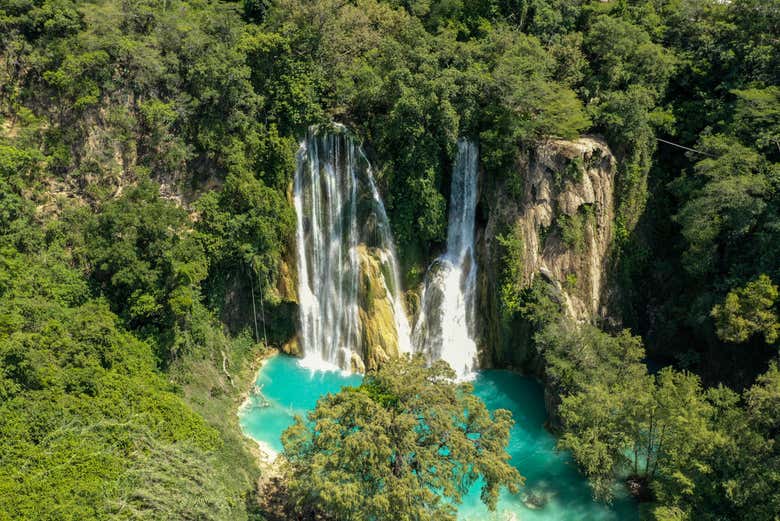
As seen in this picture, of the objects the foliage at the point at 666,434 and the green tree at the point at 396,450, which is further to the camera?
the foliage at the point at 666,434

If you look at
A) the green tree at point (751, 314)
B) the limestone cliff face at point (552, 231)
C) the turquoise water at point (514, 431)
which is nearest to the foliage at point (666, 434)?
the turquoise water at point (514, 431)

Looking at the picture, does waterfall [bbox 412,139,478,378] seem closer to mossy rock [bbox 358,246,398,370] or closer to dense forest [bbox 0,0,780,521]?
dense forest [bbox 0,0,780,521]

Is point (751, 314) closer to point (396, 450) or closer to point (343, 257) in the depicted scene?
point (396, 450)

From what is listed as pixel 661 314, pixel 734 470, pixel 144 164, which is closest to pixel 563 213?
pixel 661 314

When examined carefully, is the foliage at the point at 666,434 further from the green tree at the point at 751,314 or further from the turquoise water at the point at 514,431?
the green tree at the point at 751,314

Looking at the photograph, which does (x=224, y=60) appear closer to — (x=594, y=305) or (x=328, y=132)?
Result: (x=328, y=132)

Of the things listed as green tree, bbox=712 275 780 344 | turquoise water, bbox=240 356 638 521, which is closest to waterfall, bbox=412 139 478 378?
turquoise water, bbox=240 356 638 521
